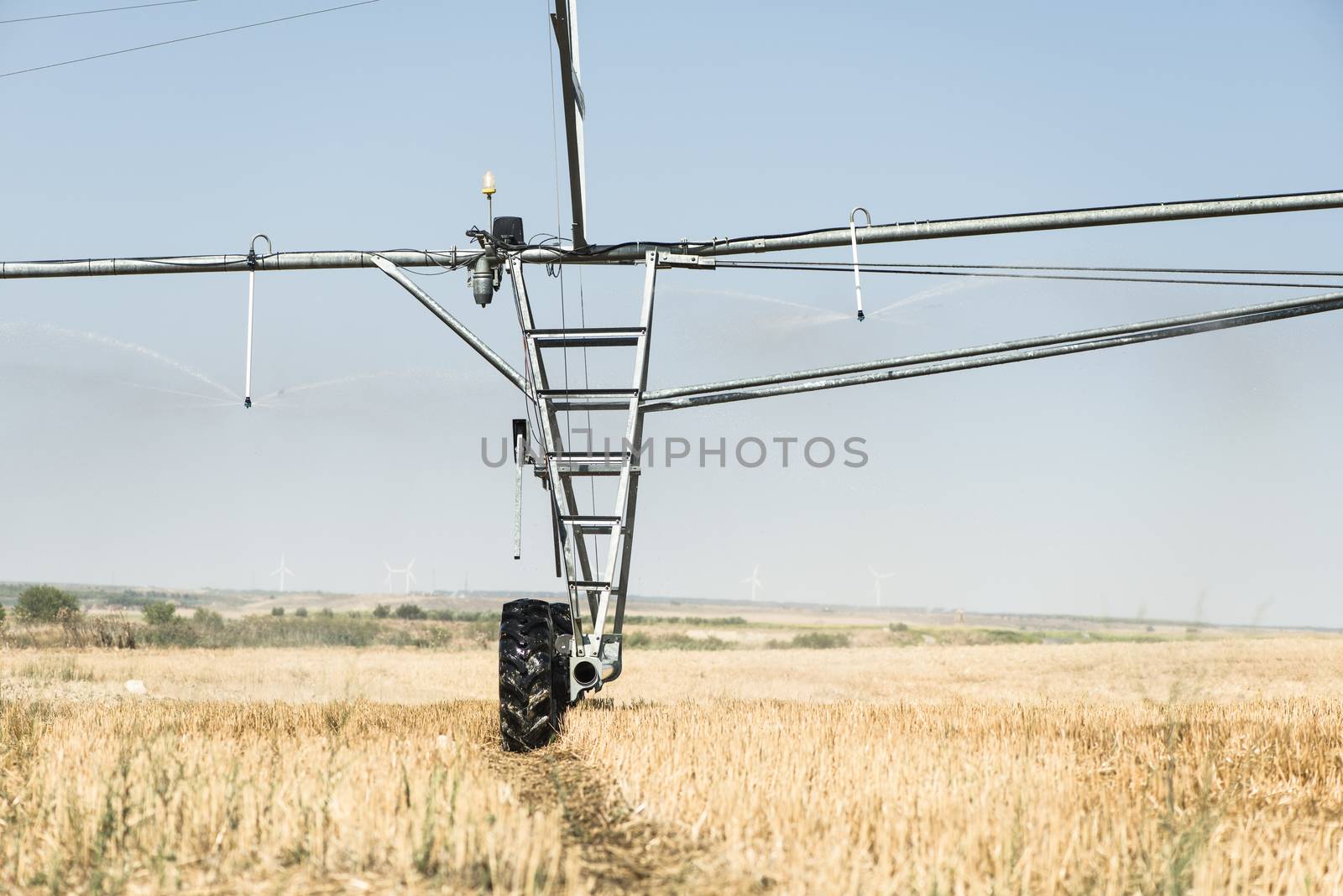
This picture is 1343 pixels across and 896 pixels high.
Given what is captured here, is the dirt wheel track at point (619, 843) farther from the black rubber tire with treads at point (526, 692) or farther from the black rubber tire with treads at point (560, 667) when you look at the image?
the black rubber tire with treads at point (560, 667)

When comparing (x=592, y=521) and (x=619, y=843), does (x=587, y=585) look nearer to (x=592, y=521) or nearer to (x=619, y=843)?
(x=592, y=521)

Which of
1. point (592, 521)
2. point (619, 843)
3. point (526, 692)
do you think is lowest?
point (619, 843)

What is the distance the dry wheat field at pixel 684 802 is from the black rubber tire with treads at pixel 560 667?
1.37 ft

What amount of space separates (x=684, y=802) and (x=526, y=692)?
3091 millimetres

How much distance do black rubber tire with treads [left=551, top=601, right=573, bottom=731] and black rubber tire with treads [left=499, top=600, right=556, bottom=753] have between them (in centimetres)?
74

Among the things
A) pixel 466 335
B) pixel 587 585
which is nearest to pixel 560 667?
pixel 587 585

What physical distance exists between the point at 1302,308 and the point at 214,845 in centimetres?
1148

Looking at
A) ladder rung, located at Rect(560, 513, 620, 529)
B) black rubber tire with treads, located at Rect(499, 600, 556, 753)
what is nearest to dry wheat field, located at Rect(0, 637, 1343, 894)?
black rubber tire with treads, located at Rect(499, 600, 556, 753)

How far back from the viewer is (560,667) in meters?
11.2

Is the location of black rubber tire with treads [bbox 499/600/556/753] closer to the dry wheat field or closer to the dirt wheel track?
the dry wheat field

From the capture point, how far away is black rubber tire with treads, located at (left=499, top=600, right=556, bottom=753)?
32.3ft

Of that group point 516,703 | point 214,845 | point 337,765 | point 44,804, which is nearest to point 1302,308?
point 516,703

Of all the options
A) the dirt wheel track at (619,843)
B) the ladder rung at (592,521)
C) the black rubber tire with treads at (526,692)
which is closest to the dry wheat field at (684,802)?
the dirt wheel track at (619,843)

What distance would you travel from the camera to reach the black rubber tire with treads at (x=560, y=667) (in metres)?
11.0
